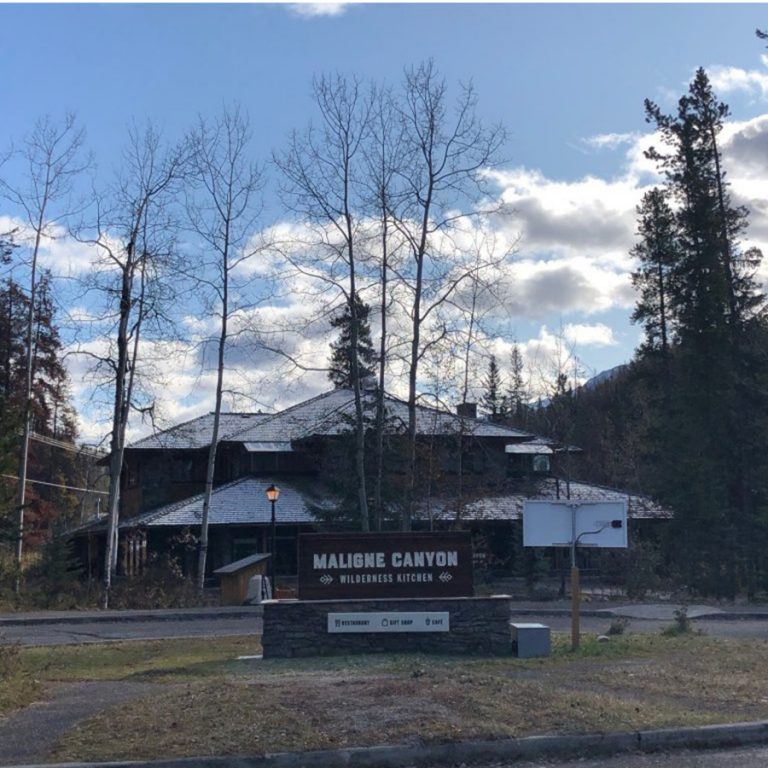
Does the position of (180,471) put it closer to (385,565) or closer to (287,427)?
(287,427)

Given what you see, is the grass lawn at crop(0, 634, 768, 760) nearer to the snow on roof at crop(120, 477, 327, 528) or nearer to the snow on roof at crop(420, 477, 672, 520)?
the snow on roof at crop(420, 477, 672, 520)

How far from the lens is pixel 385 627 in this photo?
50.7ft

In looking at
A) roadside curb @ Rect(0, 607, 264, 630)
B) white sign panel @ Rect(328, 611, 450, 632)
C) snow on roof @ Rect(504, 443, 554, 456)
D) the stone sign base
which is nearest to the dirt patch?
the stone sign base

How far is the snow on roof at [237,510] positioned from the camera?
127ft

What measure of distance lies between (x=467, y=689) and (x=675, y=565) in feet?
105

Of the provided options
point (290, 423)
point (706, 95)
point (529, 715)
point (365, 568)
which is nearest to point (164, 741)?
point (529, 715)

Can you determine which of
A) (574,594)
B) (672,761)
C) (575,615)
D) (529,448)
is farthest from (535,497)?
(672,761)

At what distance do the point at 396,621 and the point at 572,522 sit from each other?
3210mm

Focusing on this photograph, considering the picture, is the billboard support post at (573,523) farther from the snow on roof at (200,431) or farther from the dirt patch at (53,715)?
the snow on roof at (200,431)

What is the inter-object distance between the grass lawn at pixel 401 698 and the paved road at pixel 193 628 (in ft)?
16.6

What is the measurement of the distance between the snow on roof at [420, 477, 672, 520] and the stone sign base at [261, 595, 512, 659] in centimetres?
2070

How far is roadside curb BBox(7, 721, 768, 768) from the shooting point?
324 inches

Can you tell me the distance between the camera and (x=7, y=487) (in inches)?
503

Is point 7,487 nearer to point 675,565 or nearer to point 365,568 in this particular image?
point 365,568
